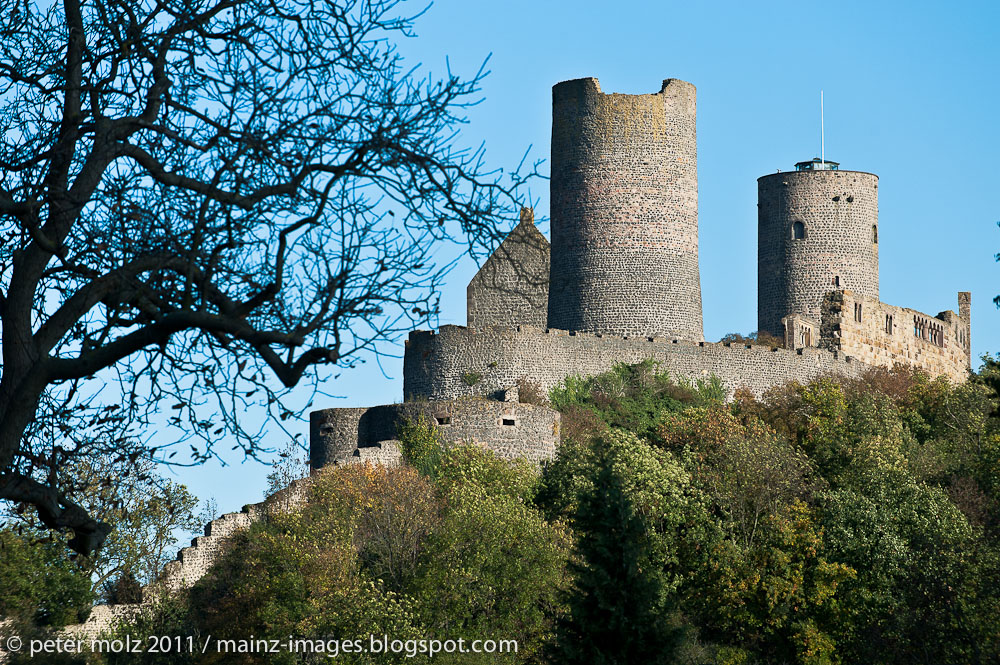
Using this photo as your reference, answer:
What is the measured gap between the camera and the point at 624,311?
45375 mm


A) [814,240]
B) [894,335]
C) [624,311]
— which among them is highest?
[814,240]

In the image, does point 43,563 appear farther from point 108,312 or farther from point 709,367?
point 108,312

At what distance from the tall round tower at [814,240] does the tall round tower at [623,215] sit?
1088cm

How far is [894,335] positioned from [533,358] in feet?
53.4

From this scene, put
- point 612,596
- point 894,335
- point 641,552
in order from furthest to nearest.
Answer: point 894,335 → point 641,552 → point 612,596

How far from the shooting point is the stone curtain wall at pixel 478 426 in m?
39.0

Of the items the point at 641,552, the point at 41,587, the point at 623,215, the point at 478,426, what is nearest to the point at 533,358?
the point at 478,426

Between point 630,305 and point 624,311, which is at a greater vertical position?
point 630,305

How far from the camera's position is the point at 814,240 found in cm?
5684

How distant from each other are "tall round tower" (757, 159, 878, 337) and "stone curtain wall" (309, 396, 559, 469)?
18.6 m

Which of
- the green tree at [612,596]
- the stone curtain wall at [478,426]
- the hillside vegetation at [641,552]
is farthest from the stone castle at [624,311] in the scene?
the green tree at [612,596]

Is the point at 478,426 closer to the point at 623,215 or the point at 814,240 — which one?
the point at 623,215

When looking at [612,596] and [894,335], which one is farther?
[894,335]

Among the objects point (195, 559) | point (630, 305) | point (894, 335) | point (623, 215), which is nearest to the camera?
point (195, 559)
